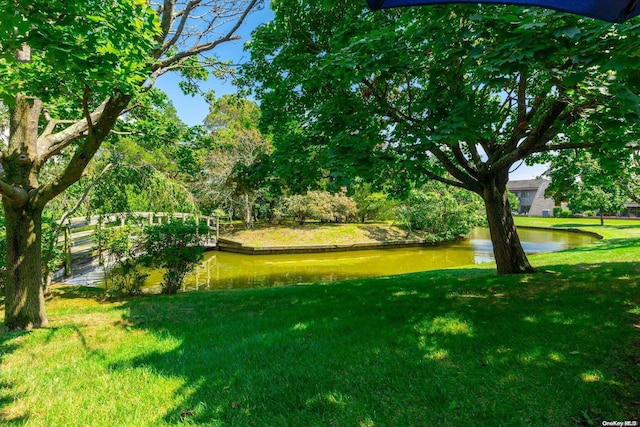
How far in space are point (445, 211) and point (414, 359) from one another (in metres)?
20.1

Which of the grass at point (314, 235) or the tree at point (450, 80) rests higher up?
the tree at point (450, 80)

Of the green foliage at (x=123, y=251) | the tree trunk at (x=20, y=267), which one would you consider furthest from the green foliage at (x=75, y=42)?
the green foliage at (x=123, y=251)

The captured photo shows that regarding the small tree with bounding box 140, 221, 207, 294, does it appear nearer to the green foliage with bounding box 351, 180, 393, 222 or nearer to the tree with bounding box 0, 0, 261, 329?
the tree with bounding box 0, 0, 261, 329

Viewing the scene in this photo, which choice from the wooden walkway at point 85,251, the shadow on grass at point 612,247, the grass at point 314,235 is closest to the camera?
the wooden walkway at point 85,251

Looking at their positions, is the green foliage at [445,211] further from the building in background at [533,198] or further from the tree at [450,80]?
the building in background at [533,198]

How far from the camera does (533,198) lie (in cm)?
5309

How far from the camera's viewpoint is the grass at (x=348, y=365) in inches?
85.7

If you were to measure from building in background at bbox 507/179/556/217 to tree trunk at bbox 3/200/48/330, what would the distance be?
5816 centimetres

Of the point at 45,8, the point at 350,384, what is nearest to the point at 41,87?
the point at 45,8

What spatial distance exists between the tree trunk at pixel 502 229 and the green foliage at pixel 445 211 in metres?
13.7

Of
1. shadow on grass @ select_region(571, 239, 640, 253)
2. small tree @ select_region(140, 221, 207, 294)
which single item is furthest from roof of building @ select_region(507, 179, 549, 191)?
small tree @ select_region(140, 221, 207, 294)

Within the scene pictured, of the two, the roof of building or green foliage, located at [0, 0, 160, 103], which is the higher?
the roof of building

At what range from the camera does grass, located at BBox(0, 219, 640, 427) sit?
2178 millimetres

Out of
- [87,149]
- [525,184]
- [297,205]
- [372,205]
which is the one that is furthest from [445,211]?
[525,184]
